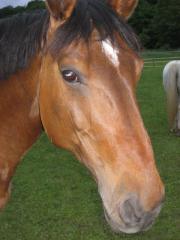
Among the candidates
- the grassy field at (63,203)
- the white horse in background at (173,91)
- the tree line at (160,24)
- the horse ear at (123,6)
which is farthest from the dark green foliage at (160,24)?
the horse ear at (123,6)

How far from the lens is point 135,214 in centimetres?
186

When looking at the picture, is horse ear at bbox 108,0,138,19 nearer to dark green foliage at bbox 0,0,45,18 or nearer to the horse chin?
the horse chin

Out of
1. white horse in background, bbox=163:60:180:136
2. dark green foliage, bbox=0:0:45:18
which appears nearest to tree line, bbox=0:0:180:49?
dark green foliage, bbox=0:0:45:18

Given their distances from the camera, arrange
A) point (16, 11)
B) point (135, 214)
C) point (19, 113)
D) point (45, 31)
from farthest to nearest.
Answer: point (16, 11) → point (19, 113) → point (45, 31) → point (135, 214)

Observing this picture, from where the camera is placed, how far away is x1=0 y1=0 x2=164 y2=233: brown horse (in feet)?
6.12

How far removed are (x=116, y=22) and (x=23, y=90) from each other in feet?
2.17

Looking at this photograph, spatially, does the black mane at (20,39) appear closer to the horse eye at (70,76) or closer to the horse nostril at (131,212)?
the horse eye at (70,76)

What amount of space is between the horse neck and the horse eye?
0.35m

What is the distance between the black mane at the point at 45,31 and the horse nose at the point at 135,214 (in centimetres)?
78

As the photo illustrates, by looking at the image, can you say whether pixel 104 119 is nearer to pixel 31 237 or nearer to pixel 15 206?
pixel 31 237

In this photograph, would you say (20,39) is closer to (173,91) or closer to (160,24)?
(173,91)

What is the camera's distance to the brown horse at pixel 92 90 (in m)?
1.87

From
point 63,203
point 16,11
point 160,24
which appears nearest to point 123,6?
point 63,203

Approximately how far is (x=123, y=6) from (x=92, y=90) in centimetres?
66
